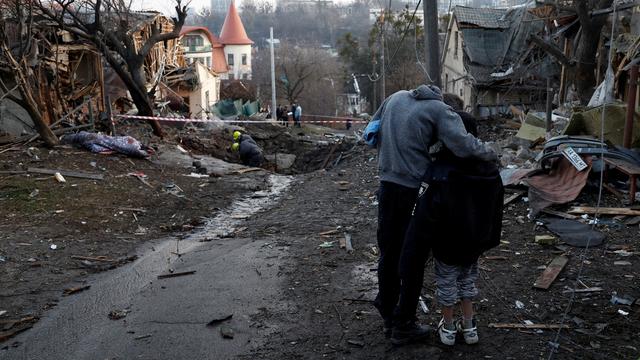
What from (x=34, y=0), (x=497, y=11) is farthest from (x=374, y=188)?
(x=497, y=11)

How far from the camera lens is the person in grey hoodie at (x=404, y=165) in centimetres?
389

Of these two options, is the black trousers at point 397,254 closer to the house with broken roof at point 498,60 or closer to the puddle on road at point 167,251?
the puddle on road at point 167,251

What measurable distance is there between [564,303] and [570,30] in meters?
17.1

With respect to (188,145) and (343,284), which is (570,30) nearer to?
(188,145)

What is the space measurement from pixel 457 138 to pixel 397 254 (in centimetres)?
97

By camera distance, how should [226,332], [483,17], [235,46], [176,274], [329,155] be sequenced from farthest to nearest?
1. [235,46]
2. [483,17]
3. [329,155]
4. [176,274]
5. [226,332]

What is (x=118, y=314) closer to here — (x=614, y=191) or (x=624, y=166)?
(x=614, y=191)

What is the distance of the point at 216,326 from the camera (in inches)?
191

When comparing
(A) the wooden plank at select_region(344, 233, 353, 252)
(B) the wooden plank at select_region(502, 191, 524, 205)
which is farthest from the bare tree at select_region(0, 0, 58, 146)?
(B) the wooden plank at select_region(502, 191, 524, 205)

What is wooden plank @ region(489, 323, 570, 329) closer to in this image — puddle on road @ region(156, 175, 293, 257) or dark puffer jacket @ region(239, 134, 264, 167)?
puddle on road @ region(156, 175, 293, 257)

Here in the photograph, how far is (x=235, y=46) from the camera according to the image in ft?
241

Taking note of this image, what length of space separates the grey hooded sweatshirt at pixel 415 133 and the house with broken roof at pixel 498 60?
2126cm

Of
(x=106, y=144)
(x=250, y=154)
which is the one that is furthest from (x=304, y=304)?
(x=250, y=154)

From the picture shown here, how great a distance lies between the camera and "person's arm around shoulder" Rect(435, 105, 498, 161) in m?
3.75
